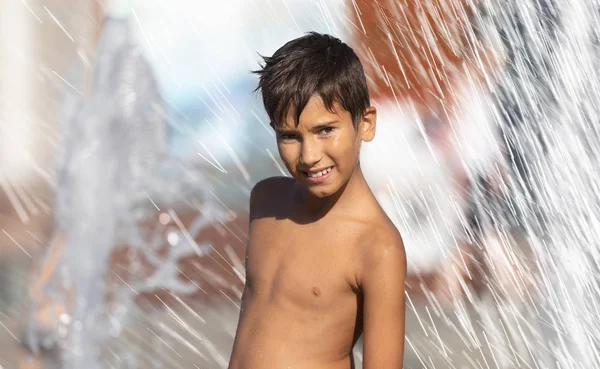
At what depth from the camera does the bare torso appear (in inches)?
75.8

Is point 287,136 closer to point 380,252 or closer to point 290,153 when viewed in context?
point 290,153

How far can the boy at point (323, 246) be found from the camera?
1.85 meters

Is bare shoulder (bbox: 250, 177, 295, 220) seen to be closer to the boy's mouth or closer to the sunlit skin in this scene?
the sunlit skin

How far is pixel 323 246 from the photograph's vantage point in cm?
197

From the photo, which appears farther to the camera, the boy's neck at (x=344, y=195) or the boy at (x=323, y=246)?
the boy's neck at (x=344, y=195)

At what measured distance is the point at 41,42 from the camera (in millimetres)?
7539

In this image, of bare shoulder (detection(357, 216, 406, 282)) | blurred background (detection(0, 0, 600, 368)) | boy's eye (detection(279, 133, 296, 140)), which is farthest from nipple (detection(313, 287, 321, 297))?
blurred background (detection(0, 0, 600, 368))

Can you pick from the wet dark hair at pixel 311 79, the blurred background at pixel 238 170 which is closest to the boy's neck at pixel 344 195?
the wet dark hair at pixel 311 79

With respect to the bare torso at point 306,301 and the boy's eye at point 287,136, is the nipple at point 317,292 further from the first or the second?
the boy's eye at point 287,136

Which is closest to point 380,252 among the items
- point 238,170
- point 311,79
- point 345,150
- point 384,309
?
point 384,309

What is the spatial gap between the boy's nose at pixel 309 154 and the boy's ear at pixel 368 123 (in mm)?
156

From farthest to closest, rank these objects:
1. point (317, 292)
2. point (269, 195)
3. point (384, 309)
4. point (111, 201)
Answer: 1. point (111, 201)
2. point (269, 195)
3. point (317, 292)
4. point (384, 309)

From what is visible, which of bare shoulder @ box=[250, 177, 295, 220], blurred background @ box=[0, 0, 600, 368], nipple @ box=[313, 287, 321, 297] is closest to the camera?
nipple @ box=[313, 287, 321, 297]

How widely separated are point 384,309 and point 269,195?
52 cm
